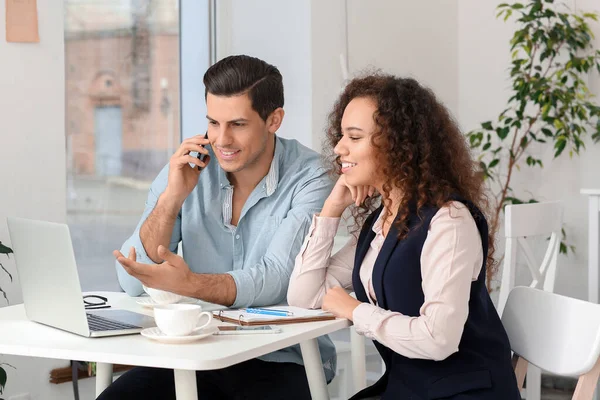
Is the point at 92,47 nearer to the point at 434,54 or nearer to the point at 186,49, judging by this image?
the point at 186,49

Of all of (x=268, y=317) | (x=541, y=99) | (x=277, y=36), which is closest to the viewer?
(x=268, y=317)

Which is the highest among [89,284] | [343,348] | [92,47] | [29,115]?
[92,47]

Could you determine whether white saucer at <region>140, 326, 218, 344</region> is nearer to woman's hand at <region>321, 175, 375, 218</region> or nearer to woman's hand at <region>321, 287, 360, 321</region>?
woman's hand at <region>321, 287, 360, 321</region>

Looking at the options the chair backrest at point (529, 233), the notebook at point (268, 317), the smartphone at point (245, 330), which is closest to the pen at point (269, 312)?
the notebook at point (268, 317)

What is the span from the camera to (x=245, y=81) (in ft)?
6.49

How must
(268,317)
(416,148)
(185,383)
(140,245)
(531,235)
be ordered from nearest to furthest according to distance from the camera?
(185,383), (268,317), (416,148), (140,245), (531,235)

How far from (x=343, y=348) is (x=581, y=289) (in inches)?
58.2

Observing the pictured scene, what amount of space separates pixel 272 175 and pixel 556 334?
0.76 m

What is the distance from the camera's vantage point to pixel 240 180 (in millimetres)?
2031

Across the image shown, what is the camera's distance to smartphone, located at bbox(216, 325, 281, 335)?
1.45 m

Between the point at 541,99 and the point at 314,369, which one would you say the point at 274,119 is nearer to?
the point at 314,369

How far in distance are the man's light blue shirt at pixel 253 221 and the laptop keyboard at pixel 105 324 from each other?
12.4 inches

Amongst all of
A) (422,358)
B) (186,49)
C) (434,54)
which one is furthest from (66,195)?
(434,54)

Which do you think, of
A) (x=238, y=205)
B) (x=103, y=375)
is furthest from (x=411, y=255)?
(x=103, y=375)
